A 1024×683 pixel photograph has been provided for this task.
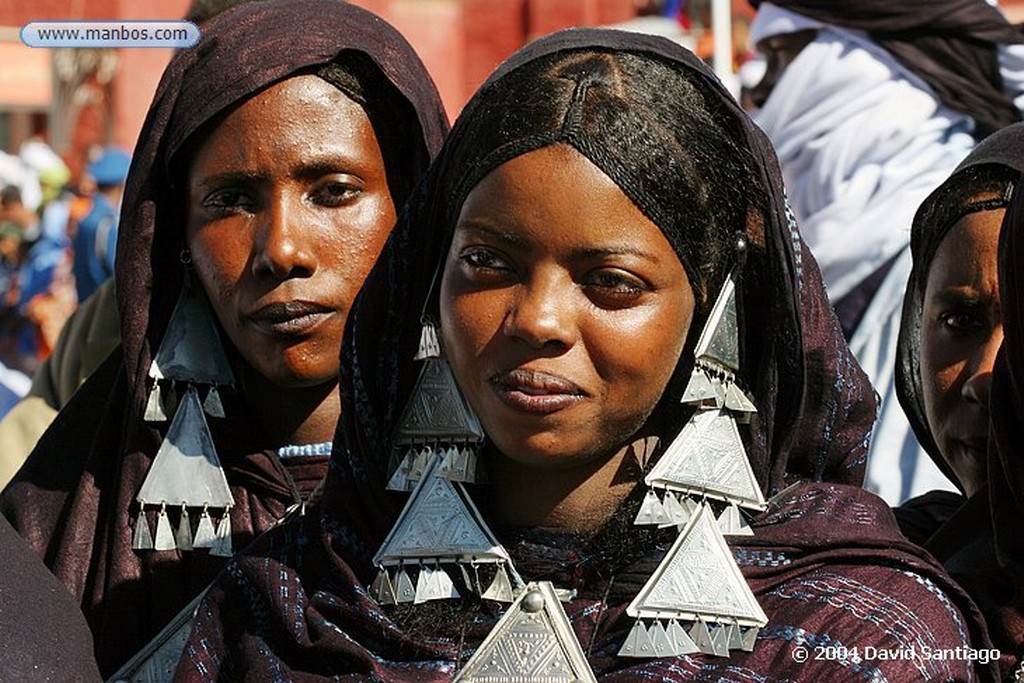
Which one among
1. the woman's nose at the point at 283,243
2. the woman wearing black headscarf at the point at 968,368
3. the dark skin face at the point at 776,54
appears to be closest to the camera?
the woman wearing black headscarf at the point at 968,368

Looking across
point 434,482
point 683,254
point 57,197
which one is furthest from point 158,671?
point 57,197

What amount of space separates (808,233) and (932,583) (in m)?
3.40

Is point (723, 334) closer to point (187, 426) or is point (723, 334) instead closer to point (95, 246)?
point (187, 426)

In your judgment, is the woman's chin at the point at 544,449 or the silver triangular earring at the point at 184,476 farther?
the silver triangular earring at the point at 184,476

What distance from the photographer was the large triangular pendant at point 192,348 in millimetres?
3676

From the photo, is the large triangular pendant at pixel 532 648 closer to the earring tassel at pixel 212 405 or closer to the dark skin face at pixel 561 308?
the dark skin face at pixel 561 308

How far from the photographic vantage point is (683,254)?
108 inches

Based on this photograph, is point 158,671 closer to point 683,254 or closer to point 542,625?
point 542,625

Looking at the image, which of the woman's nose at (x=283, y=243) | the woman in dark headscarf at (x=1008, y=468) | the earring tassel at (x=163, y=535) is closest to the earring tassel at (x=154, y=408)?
the earring tassel at (x=163, y=535)

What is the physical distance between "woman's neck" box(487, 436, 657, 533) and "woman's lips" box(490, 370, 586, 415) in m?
0.16

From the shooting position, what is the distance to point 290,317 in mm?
3549

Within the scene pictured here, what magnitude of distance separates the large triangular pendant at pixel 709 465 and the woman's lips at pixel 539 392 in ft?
0.52

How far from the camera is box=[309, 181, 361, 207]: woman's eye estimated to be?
3.59 meters

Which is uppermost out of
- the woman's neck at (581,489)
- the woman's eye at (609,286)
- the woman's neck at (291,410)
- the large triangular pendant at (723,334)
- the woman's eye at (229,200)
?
the woman's eye at (609,286)
